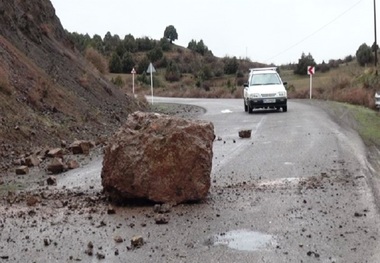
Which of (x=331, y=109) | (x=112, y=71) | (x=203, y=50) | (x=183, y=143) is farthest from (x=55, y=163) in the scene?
(x=203, y=50)

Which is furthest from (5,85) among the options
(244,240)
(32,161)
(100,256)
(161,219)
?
(244,240)

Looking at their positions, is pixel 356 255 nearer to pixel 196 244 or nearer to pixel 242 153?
pixel 196 244

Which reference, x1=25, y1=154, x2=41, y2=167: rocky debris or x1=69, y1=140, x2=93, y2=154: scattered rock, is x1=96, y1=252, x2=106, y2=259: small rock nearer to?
x1=25, y1=154, x2=41, y2=167: rocky debris

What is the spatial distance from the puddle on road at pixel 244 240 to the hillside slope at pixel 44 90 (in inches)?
249

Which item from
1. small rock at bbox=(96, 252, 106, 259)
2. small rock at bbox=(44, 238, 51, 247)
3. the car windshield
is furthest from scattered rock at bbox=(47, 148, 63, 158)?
the car windshield

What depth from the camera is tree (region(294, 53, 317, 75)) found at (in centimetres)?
7231

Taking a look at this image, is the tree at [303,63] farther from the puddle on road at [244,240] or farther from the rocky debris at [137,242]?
the rocky debris at [137,242]

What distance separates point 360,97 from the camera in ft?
101

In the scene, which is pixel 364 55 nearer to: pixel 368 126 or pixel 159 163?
pixel 368 126

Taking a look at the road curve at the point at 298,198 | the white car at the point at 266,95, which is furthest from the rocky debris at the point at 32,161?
the white car at the point at 266,95

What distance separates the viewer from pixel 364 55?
6688 centimetres

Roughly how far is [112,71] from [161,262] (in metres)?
72.9

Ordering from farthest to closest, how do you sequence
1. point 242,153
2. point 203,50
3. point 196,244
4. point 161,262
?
point 203,50
point 242,153
point 196,244
point 161,262

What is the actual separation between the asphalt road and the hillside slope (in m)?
3.70
